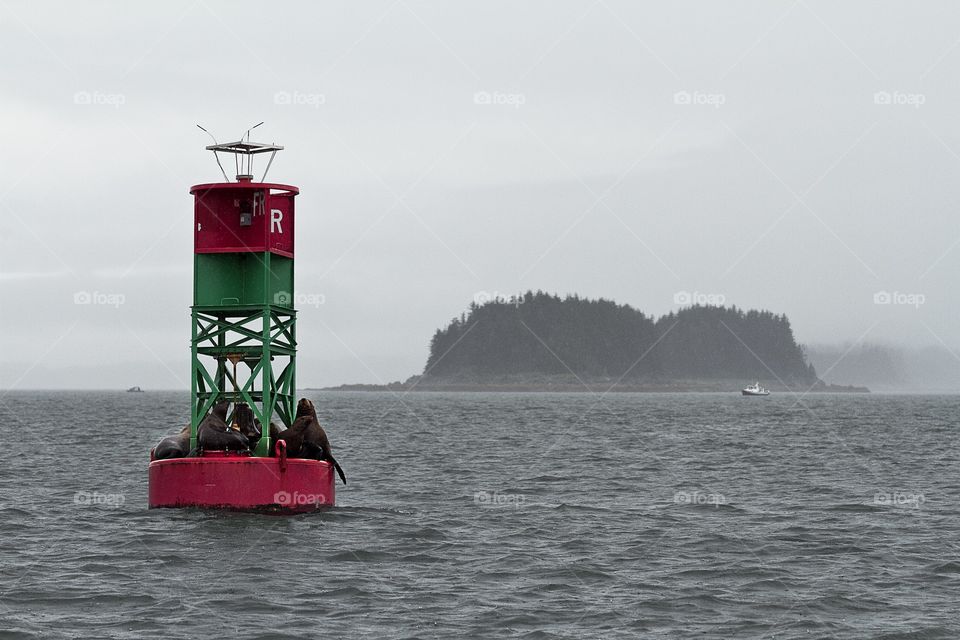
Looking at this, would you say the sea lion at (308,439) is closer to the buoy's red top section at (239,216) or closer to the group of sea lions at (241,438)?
the group of sea lions at (241,438)

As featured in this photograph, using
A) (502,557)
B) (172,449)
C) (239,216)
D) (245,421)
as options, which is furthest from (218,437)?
(502,557)

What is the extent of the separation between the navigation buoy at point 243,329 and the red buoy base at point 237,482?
18mm

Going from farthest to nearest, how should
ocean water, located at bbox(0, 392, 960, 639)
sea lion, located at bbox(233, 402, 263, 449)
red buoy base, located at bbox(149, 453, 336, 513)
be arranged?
sea lion, located at bbox(233, 402, 263, 449)
red buoy base, located at bbox(149, 453, 336, 513)
ocean water, located at bbox(0, 392, 960, 639)

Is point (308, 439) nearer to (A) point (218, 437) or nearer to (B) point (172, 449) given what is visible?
(A) point (218, 437)

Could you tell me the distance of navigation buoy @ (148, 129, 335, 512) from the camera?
73.2 feet

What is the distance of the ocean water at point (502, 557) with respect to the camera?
15375 millimetres

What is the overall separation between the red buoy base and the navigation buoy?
0.02m

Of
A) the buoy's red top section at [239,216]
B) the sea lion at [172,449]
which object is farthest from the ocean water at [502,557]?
the buoy's red top section at [239,216]

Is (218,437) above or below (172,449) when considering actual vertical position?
above

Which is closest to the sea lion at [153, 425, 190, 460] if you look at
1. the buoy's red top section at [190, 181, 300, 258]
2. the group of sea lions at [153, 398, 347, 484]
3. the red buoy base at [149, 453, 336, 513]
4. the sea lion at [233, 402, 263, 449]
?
the group of sea lions at [153, 398, 347, 484]

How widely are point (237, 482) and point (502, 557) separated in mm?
5182

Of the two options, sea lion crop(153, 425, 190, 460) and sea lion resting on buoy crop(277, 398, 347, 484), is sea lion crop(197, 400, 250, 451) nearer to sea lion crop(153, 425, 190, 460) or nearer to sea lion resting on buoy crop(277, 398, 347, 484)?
sea lion crop(153, 425, 190, 460)

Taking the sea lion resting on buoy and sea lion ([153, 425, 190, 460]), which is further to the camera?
sea lion ([153, 425, 190, 460])

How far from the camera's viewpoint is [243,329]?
23.5 meters
